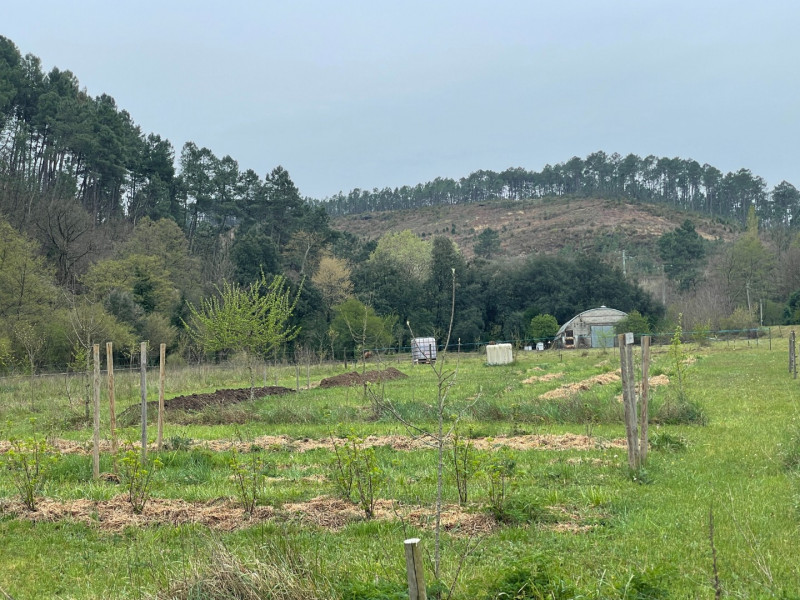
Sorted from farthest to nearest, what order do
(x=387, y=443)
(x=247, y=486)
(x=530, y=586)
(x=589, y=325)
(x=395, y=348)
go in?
Result: 1. (x=589, y=325)
2. (x=395, y=348)
3. (x=387, y=443)
4. (x=247, y=486)
5. (x=530, y=586)

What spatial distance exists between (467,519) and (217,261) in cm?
6175

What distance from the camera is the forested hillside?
4406 centimetres

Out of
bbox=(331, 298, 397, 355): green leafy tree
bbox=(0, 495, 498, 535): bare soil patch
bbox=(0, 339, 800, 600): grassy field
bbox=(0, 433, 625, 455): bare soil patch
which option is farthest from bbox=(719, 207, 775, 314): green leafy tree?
bbox=(0, 495, 498, 535): bare soil patch

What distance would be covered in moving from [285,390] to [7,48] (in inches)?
2019

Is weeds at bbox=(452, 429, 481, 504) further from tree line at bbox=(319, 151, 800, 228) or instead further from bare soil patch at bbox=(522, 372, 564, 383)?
tree line at bbox=(319, 151, 800, 228)

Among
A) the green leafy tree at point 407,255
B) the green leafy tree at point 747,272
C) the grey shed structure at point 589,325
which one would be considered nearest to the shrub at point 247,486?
the grey shed structure at point 589,325

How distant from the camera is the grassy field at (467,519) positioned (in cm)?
474

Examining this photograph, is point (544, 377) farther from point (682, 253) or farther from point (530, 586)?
point (682, 253)

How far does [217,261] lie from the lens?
6594 centimetres

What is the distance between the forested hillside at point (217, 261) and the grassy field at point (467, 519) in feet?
85.6

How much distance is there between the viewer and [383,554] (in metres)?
5.91

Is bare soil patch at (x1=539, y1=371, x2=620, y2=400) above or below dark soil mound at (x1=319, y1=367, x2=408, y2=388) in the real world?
above

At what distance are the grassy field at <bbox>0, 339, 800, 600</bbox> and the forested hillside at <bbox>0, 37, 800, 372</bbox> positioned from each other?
26.1 meters

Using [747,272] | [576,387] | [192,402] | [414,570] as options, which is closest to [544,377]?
[576,387]
